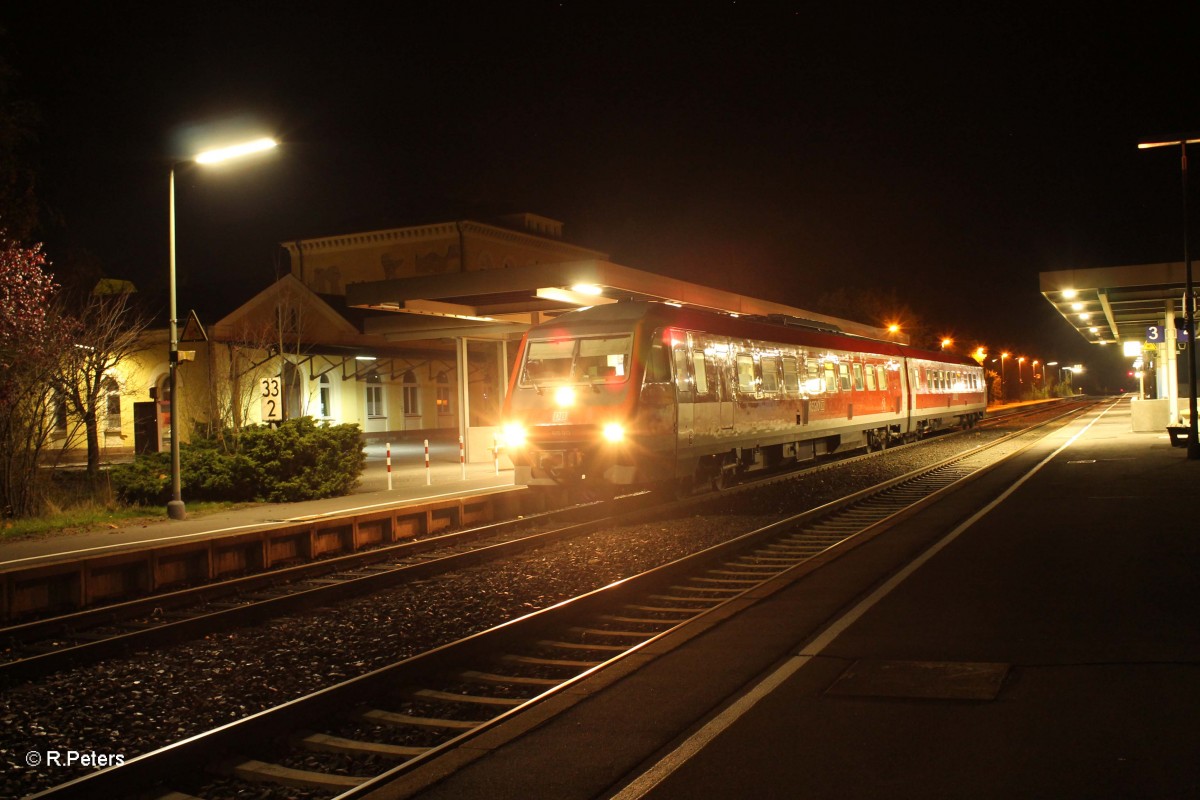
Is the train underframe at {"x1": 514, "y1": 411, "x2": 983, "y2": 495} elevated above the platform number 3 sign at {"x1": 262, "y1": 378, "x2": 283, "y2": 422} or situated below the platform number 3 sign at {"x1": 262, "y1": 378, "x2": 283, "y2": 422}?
below

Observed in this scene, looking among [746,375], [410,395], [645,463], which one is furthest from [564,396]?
[410,395]

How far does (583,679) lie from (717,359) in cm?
1155

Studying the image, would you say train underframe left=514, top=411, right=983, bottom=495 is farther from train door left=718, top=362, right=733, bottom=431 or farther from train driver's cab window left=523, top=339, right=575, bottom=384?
train driver's cab window left=523, top=339, right=575, bottom=384

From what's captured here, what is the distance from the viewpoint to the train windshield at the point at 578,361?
52.2 feet

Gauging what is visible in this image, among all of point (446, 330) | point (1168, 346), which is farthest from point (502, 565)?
point (1168, 346)

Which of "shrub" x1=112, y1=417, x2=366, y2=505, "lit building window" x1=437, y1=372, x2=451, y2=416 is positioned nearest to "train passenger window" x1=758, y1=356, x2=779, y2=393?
"shrub" x1=112, y1=417, x2=366, y2=505

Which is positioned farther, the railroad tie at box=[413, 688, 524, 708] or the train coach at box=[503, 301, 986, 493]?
the train coach at box=[503, 301, 986, 493]

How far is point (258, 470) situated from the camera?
18688mm

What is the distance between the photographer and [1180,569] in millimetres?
9875

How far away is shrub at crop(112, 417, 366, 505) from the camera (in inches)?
727

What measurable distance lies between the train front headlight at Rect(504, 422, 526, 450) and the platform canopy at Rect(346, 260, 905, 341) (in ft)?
8.82

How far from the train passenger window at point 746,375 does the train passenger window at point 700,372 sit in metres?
1.46

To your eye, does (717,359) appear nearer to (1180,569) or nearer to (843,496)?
(843,496)

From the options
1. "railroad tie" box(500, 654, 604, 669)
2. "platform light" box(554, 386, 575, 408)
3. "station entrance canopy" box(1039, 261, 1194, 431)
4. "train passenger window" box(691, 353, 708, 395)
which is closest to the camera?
"railroad tie" box(500, 654, 604, 669)
